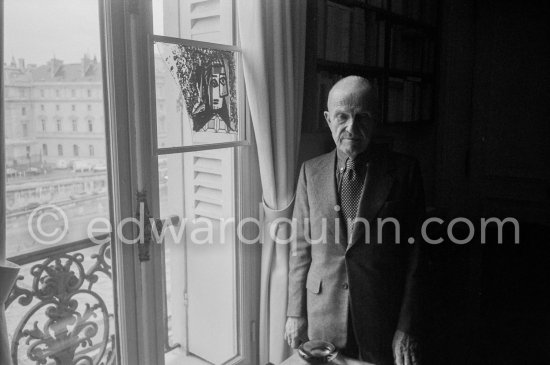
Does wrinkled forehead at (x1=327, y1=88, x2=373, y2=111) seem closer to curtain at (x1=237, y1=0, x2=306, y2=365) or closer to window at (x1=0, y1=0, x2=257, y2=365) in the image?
curtain at (x1=237, y1=0, x2=306, y2=365)

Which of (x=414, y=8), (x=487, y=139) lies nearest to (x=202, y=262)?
(x=414, y=8)

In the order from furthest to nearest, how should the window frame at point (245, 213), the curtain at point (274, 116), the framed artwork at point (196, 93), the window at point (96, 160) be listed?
1. the window frame at point (245, 213)
2. the curtain at point (274, 116)
3. the framed artwork at point (196, 93)
4. the window at point (96, 160)

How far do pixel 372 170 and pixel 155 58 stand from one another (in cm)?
86

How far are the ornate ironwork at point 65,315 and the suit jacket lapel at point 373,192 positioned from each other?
0.88 metres

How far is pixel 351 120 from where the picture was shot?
5.08ft

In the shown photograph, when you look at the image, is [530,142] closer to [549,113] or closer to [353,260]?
[549,113]

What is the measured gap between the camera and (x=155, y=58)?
5.85ft

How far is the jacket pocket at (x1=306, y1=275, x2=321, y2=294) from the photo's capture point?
5.48 feet

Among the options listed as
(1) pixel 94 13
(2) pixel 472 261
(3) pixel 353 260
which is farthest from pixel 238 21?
(2) pixel 472 261

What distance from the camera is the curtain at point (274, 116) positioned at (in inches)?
78.1

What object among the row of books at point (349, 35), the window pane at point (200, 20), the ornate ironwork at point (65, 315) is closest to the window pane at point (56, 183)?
the ornate ironwork at point (65, 315)

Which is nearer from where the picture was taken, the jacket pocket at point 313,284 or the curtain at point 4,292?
the curtain at point 4,292

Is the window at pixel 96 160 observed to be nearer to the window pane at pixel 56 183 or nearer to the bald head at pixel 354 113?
the window pane at pixel 56 183

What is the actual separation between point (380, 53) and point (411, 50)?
1.70 feet
